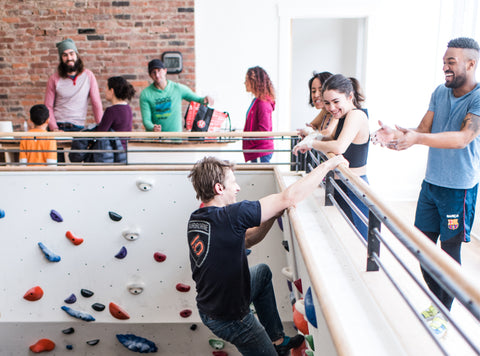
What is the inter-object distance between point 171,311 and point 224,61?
10.0 ft

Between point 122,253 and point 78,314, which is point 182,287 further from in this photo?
point 78,314

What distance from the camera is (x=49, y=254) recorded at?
3770mm

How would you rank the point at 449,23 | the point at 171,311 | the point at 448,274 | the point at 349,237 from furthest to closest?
the point at 449,23 < the point at 171,311 < the point at 349,237 < the point at 448,274

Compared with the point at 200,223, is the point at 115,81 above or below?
above

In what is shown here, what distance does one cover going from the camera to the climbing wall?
360cm

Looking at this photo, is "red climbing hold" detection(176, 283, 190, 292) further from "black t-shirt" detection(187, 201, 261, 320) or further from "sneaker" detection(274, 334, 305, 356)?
"black t-shirt" detection(187, 201, 261, 320)

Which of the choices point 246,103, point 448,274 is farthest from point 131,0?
point 448,274

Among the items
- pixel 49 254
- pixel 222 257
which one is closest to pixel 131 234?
pixel 49 254

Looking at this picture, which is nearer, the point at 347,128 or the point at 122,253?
the point at 347,128

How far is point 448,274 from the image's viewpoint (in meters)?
0.86

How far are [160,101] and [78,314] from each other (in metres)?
2.05

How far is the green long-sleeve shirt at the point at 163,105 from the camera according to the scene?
13.4ft

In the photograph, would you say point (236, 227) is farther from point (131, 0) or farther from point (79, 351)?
point (131, 0)

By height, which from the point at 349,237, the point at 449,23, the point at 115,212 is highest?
the point at 449,23
